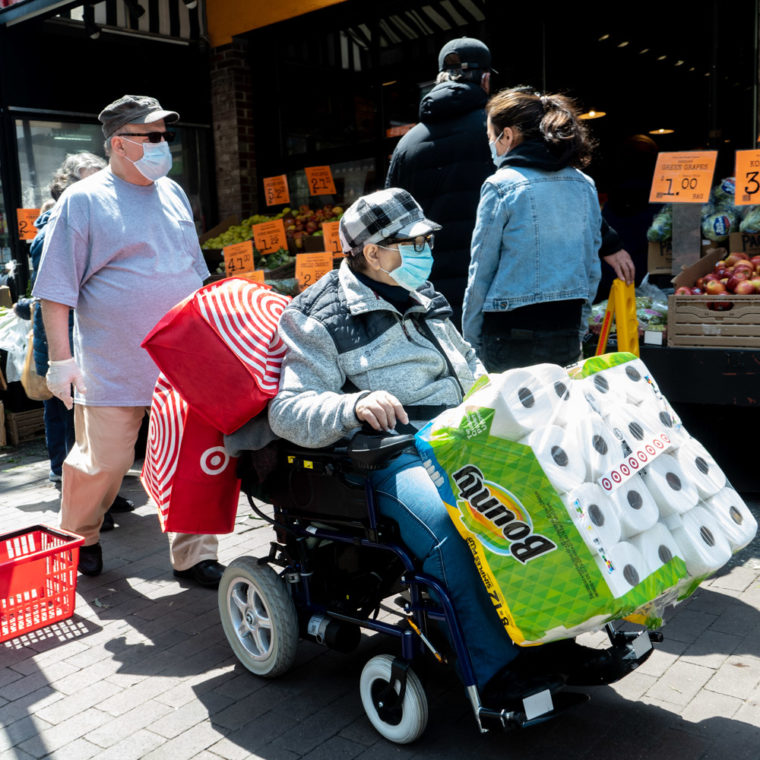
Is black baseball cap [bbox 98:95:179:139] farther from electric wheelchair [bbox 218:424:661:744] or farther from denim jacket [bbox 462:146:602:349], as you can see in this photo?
electric wheelchair [bbox 218:424:661:744]

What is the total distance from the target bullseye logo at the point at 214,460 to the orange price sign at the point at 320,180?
191 inches

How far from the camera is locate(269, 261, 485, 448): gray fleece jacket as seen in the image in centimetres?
267

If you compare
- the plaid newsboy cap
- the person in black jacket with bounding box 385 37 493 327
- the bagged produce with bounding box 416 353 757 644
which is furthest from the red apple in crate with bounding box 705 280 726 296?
the bagged produce with bounding box 416 353 757 644

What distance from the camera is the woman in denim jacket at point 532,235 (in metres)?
3.49

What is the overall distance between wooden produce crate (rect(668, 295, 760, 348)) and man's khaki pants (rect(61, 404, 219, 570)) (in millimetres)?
2619

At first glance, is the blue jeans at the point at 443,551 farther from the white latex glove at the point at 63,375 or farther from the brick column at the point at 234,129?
the brick column at the point at 234,129

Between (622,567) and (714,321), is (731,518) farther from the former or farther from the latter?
(714,321)

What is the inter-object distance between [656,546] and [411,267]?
1.19 m

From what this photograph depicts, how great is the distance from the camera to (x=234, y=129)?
30.0 ft

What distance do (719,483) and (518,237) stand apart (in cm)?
142

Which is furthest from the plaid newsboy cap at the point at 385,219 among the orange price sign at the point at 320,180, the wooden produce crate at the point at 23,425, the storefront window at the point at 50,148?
the storefront window at the point at 50,148

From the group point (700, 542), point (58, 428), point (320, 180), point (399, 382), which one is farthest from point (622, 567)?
point (320, 180)

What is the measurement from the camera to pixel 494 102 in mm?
3582

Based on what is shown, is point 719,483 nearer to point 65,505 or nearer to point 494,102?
point 494,102
